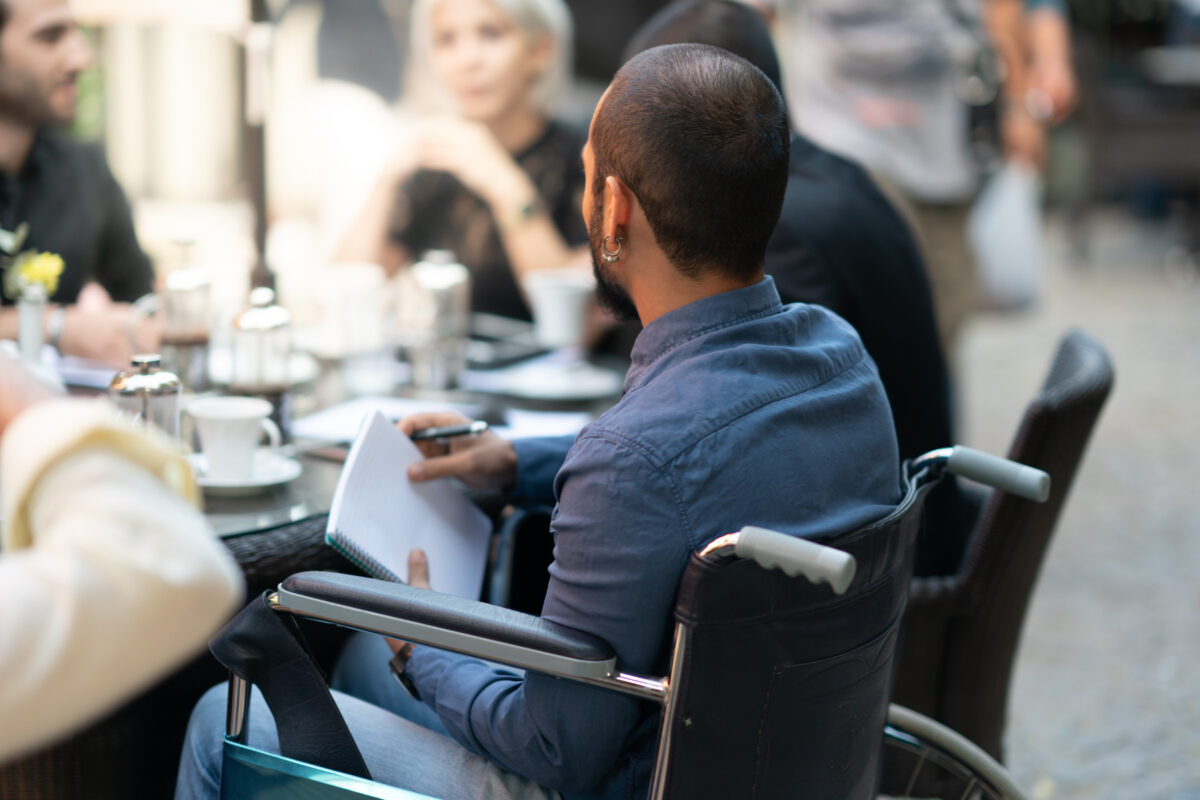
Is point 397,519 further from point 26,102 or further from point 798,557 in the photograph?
point 26,102

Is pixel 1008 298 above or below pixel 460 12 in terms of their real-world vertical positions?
below

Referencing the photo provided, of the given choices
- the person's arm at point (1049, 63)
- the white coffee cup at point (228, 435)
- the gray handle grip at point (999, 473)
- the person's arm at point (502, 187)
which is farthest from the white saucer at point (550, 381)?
the person's arm at point (1049, 63)

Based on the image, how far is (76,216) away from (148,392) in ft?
3.77

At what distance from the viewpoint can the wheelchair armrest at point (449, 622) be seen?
1023mm

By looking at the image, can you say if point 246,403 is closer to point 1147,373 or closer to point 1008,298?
point 1008,298

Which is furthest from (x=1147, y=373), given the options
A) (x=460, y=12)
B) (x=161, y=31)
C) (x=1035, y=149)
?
(x=161, y=31)

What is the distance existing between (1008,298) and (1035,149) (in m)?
0.63

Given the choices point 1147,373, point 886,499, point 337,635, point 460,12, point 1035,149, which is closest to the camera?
point 886,499

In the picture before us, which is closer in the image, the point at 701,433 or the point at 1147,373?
the point at 701,433

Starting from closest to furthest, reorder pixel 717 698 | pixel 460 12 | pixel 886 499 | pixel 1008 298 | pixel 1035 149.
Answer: pixel 717 698
pixel 886 499
pixel 460 12
pixel 1008 298
pixel 1035 149

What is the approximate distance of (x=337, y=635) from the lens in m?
1.63

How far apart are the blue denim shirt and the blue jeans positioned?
0.09ft

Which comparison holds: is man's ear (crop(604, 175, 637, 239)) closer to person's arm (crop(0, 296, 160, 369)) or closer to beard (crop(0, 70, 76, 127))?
person's arm (crop(0, 296, 160, 369))

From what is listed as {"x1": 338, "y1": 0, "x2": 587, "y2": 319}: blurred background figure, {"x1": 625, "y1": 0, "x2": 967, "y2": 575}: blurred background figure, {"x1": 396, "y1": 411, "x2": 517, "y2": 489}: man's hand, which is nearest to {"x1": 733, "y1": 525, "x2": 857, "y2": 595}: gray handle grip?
{"x1": 396, "y1": 411, "x2": 517, "y2": 489}: man's hand
